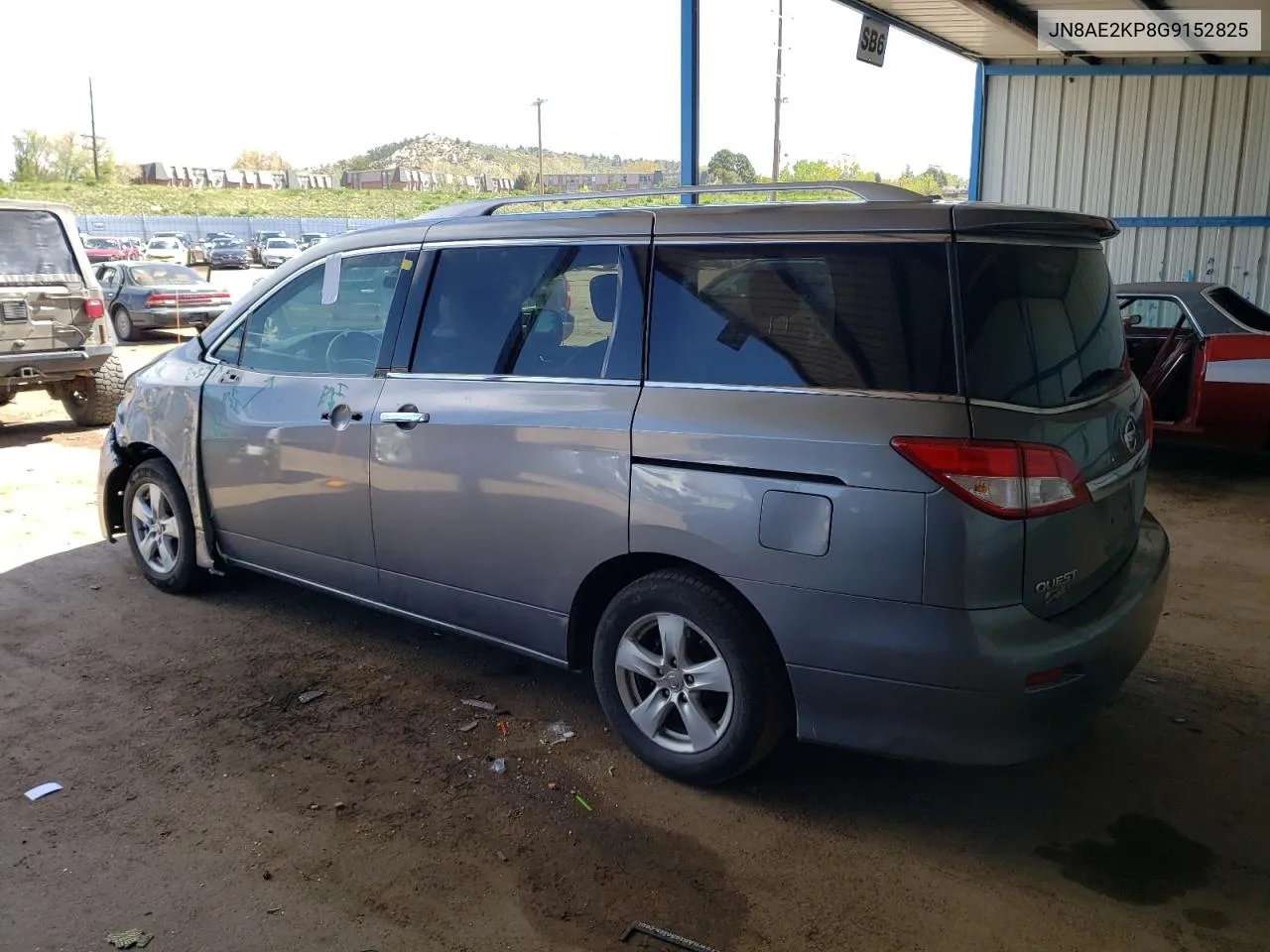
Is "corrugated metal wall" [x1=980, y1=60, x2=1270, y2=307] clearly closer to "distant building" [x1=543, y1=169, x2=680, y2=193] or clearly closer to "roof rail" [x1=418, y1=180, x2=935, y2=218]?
"distant building" [x1=543, y1=169, x2=680, y2=193]

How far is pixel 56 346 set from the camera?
9898 mm

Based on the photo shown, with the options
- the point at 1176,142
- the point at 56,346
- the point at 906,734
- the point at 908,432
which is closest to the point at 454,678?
the point at 906,734

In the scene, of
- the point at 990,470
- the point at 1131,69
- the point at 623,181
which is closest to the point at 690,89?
the point at 990,470

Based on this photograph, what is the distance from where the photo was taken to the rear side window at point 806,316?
297 centimetres

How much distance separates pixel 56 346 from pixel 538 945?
9.22m

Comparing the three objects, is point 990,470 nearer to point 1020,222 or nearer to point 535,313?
point 1020,222

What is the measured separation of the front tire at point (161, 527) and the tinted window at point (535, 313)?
1901mm

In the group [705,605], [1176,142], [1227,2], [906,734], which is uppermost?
[1227,2]

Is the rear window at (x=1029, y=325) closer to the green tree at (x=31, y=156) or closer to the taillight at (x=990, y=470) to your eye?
the taillight at (x=990, y=470)

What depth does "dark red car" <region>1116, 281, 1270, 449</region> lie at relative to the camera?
7941 mm

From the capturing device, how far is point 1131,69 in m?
13.9

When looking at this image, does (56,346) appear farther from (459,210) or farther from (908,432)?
(908,432)

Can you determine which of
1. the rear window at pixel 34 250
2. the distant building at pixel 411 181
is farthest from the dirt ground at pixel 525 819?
the distant building at pixel 411 181

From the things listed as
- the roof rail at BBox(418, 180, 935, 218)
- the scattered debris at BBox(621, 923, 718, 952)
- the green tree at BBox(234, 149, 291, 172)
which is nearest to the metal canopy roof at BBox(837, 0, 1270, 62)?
the roof rail at BBox(418, 180, 935, 218)
